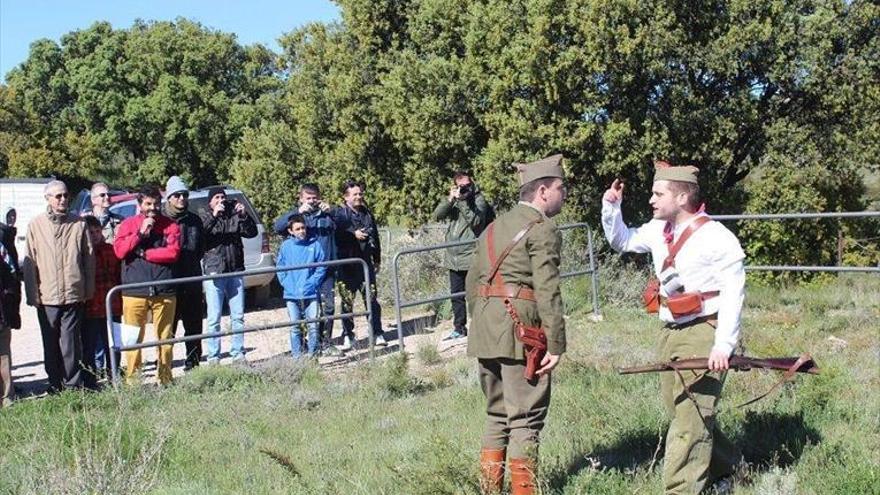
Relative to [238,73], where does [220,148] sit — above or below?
below

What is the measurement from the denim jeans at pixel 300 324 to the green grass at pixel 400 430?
35.7 inches

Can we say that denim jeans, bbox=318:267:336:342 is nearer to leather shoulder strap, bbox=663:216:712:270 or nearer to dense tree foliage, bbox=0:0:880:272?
leather shoulder strap, bbox=663:216:712:270

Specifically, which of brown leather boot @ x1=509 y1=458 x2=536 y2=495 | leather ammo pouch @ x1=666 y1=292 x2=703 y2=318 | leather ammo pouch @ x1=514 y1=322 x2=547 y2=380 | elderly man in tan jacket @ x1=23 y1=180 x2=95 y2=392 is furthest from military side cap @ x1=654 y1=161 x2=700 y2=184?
elderly man in tan jacket @ x1=23 y1=180 x2=95 y2=392

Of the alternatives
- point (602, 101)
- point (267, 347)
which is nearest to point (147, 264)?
point (267, 347)

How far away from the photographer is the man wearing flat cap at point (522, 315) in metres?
4.96

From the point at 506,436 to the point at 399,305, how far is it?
17.1 feet

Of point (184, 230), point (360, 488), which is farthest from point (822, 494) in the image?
point (184, 230)

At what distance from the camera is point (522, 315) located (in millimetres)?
5047

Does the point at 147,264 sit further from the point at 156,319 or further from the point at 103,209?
the point at 103,209

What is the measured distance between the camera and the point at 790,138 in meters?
20.0

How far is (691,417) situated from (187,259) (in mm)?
6132

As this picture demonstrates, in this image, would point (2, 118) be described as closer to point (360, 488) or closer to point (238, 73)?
point (238, 73)

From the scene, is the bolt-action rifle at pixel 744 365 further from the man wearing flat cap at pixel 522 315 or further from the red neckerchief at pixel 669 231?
the red neckerchief at pixel 669 231

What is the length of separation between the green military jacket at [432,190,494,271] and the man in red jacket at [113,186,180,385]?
3330 mm
